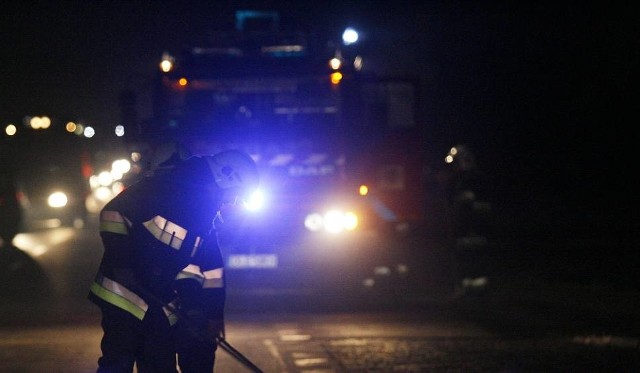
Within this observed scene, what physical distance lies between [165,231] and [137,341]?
2.12ft

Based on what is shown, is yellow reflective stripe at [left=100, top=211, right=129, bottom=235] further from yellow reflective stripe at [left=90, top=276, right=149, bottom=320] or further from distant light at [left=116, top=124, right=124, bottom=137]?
distant light at [left=116, top=124, right=124, bottom=137]

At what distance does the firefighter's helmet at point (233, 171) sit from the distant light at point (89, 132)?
1114 inches

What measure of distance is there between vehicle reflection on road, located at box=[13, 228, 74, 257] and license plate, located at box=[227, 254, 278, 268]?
7.73 m

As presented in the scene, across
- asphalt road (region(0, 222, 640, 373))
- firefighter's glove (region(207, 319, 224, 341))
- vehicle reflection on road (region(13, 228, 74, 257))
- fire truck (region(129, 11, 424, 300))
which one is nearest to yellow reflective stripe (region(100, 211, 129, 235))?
firefighter's glove (region(207, 319, 224, 341))

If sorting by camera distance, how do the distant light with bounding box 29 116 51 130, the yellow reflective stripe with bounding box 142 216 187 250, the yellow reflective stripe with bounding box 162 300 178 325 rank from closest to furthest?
the yellow reflective stripe with bounding box 142 216 187 250 → the yellow reflective stripe with bounding box 162 300 178 325 → the distant light with bounding box 29 116 51 130

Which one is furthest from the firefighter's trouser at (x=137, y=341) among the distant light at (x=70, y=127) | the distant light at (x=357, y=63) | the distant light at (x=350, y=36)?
the distant light at (x=70, y=127)

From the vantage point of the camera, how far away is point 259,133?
13.1 m

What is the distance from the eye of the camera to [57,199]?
29.1m

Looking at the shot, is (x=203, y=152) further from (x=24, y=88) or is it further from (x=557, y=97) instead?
(x=24, y=88)

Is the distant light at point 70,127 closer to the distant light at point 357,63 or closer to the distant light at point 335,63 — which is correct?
the distant light at point 357,63

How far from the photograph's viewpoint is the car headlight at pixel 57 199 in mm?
28844

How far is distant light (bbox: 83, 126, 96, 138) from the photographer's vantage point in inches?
1308

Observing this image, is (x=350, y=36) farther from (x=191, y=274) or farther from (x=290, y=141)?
(x=191, y=274)

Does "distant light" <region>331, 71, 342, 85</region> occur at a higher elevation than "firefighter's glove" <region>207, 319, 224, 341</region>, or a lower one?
higher
